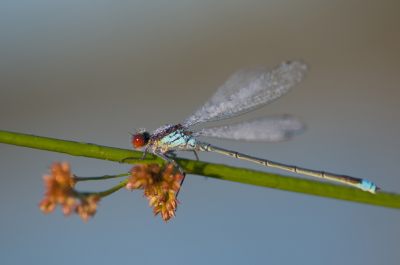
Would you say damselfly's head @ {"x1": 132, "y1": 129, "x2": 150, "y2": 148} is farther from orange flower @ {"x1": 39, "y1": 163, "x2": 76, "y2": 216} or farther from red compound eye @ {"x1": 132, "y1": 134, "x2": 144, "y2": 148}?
orange flower @ {"x1": 39, "y1": 163, "x2": 76, "y2": 216}

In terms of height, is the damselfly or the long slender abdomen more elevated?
the damselfly

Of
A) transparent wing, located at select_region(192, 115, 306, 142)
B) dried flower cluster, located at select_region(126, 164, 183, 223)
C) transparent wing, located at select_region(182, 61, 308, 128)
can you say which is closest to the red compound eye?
transparent wing, located at select_region(182, 61, 308, 128)

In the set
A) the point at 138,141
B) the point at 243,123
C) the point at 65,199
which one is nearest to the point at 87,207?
the point at 65,199

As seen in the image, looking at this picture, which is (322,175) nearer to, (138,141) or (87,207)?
(138,141)

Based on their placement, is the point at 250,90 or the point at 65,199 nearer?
the point at 65,199

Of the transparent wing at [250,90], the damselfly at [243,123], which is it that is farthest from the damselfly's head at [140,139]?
the transparent wing at [250,90]

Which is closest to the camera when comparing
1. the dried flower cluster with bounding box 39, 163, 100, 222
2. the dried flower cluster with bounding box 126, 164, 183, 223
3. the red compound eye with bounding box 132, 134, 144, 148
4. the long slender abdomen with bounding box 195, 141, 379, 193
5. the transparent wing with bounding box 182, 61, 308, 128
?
the dried flower cluster with bounding box 39, 163, 100, 222
